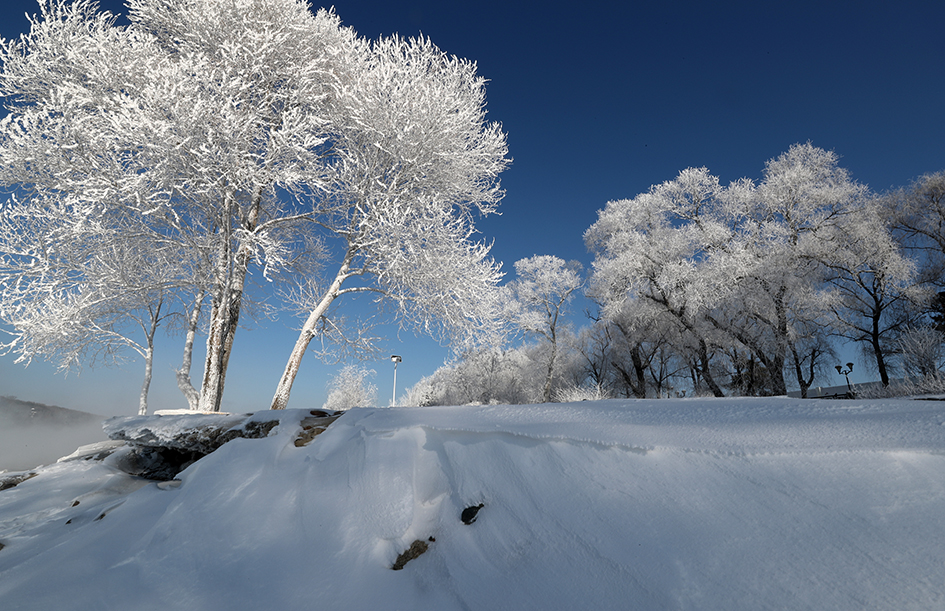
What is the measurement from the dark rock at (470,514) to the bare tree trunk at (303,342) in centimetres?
652

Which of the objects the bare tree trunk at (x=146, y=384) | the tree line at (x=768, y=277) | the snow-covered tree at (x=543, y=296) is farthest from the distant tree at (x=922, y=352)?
the bare tree trunk at (x=146, y=384)

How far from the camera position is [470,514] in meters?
2.00

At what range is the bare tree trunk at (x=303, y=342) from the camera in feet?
25.3

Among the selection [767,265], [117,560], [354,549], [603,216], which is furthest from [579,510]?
[603,216]

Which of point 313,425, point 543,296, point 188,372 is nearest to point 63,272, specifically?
point 188,372

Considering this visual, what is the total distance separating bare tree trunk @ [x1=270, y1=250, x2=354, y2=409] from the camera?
303 inches

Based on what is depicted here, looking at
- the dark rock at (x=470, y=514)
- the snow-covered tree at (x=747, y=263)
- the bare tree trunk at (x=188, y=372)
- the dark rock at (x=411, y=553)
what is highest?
the snow-covered tree at (x=747, y=263)

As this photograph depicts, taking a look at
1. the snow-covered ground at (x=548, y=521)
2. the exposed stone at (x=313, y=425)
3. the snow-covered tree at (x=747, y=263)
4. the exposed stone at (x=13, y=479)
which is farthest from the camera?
the snow-covered tree at (x=747, y=263)

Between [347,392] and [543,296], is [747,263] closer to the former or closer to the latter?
[543,296]

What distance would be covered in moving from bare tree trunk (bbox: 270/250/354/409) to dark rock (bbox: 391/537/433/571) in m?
6.45

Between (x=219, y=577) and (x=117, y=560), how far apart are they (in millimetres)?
671

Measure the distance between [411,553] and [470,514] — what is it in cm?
32

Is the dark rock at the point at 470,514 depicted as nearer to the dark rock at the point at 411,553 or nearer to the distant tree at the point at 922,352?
the dark rock at the point at 411,553

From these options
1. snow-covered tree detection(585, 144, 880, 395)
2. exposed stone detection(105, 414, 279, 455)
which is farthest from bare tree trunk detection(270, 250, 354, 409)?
snow-covered tree detection(585, 144, 880, 395)
